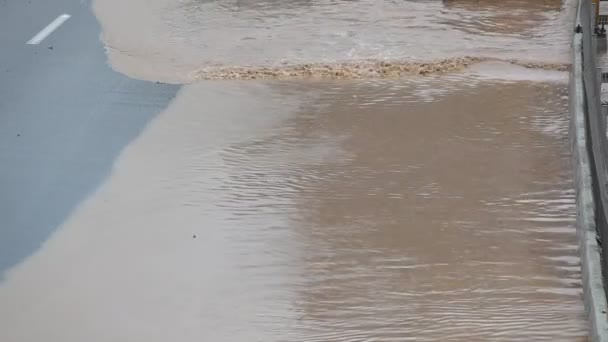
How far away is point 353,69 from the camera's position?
11688 millimetres

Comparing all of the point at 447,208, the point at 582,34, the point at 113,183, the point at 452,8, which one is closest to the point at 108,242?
the point at 113,183

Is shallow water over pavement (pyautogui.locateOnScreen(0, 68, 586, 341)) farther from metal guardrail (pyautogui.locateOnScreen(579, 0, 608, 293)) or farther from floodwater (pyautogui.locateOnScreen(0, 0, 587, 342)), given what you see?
metal guardrail (pyautogui.locateOnScreen(579, 0, 608, 293))

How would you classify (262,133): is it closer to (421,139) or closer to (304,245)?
(421,139)

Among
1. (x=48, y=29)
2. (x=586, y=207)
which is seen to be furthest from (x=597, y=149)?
(x=48, y=29)

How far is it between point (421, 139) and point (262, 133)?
1.64 metres

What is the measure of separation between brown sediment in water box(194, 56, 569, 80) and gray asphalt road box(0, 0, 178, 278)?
0.79 m

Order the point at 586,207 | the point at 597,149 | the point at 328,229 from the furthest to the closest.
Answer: the point at 328,229 → the point at 597,149 → the point at 586,207

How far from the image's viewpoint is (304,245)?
8.12 metres

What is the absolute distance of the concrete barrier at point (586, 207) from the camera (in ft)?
21.3

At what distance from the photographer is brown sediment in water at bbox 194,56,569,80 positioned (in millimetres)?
11578

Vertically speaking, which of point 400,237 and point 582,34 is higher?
point 582,34

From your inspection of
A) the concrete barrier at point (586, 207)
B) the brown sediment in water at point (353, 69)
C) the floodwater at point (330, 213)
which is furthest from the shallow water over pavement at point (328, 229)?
the brown sediment in water at point (353, 69)

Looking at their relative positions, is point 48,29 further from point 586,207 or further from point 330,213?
point 586,207

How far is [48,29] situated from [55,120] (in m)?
3.60
